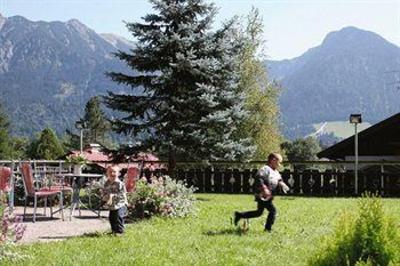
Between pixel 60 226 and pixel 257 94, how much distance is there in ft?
80.2

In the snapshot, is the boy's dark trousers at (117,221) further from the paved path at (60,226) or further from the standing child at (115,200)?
the paved path at (60,226)

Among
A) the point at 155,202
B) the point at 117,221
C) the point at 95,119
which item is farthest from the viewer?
the point at 95,119

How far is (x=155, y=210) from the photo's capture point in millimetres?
12992

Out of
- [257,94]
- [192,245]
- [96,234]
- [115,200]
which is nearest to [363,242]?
[192,245]

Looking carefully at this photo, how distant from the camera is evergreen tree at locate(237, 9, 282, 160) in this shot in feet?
115

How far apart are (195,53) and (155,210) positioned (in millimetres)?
8961

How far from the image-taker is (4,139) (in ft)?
230

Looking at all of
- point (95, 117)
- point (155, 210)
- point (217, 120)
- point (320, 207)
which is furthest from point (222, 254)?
point (95, 117)

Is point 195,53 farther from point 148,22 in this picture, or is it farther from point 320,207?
point 320,207

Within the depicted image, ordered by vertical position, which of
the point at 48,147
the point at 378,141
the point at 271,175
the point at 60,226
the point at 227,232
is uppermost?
the point at 48,147

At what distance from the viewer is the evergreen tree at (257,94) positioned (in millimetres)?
35094

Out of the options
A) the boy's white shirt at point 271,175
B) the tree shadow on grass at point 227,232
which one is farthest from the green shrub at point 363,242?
the boy's white shirt at point 271,175

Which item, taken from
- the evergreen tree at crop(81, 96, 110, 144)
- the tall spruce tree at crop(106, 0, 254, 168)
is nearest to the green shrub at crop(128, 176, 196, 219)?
the tall spruce tree at crop(106, 0, 254, 168)

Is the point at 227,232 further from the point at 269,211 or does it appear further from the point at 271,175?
the point at 271,175
